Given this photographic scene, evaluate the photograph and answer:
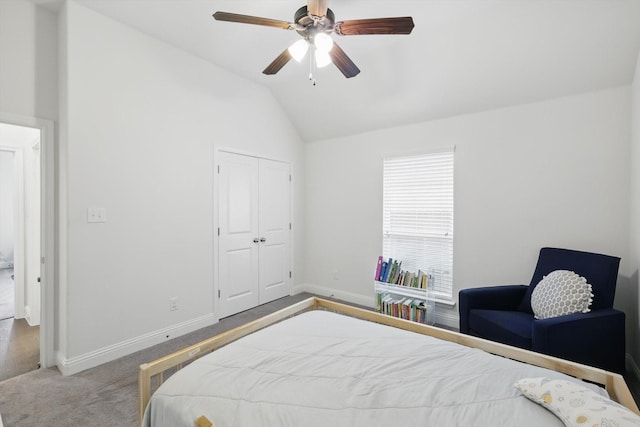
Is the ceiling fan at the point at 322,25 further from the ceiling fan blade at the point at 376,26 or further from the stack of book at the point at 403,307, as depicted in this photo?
the stack of book at the point at 403,307

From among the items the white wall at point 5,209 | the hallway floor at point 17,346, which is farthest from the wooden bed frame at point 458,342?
the white wall at point 5,209

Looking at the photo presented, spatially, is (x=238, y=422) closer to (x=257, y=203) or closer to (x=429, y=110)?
(x=257, y=203)

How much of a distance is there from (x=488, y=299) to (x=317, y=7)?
2591 millimetres

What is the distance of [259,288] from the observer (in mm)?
3854

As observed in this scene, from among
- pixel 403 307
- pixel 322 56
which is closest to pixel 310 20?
pixel 322 56

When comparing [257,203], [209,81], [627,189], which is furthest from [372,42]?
[627,189]

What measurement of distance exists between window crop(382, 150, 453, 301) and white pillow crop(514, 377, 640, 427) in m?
2.31

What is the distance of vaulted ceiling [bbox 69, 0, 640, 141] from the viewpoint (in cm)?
222

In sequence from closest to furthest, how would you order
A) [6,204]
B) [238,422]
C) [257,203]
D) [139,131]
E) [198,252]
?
[238,422] → [139,131] → [198,252] → [257,203] → [6,204]

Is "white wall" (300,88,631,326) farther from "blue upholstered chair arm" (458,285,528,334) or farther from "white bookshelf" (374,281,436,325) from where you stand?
"blue upholstered chair arm" (458,285,528,334)

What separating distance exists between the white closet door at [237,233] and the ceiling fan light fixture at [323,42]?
1.87 metres

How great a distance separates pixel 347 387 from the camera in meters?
1.17

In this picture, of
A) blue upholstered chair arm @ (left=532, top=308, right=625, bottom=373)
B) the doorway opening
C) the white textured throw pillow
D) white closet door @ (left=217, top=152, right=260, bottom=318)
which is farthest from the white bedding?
the doorway opening

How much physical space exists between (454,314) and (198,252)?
289 cm
